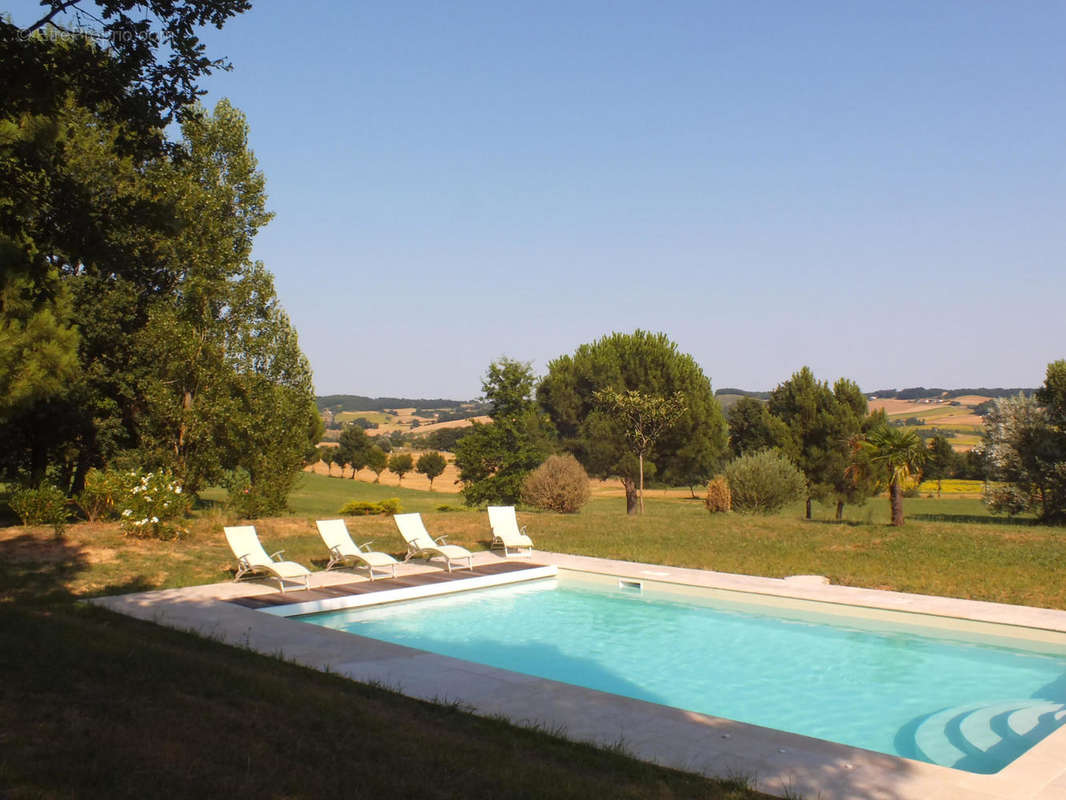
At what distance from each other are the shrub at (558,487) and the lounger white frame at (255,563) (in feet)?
38.5

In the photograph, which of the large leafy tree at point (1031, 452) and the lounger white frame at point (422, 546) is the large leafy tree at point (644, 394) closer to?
the large leafy tree at point (1031, 452)

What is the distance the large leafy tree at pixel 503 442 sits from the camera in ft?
88.4

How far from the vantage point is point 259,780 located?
368 centimetres

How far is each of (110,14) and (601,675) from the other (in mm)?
7531

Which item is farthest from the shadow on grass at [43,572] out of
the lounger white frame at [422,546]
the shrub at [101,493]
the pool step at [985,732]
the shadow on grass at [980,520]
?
the shadow on grass at [980,520]

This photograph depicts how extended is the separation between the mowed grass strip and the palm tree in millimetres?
15731

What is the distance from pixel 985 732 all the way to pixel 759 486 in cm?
1789

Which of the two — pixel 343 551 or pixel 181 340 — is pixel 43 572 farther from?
pixel 181 340

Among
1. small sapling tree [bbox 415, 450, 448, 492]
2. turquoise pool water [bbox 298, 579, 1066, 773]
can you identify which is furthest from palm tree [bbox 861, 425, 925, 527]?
small sapling tree [bbox 415, 450, 448, 492]

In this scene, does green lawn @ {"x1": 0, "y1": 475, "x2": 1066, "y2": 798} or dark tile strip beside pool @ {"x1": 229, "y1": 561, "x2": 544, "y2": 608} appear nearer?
green lawn @ {"x1": 0, "y1": 475, "x2": 1066, "y2": 798}

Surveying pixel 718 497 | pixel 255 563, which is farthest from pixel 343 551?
pixel 718 497

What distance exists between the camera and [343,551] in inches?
488

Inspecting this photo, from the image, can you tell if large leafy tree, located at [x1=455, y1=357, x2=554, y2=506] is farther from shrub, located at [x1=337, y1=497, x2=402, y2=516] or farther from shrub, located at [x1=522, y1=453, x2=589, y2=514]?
shrub, located at [x1=337, y1=497, x2=402, y2=516]

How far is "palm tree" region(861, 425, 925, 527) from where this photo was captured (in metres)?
18.7
